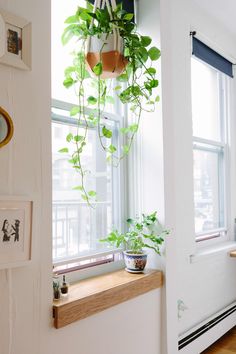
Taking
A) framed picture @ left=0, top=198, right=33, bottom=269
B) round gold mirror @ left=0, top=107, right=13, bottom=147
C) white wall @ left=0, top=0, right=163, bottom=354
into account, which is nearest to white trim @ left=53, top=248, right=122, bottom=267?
white wall @ left=0, top=0, right=163, bottom=354

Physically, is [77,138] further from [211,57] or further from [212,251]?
[211,57]

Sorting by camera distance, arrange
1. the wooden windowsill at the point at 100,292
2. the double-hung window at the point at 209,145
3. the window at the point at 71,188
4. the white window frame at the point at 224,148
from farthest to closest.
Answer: the white window frame at the point at 224,148 → the double-hung window at the point at 209,145 → the window at the point at 71,188 → the wooden windowsill at the point at 100,292

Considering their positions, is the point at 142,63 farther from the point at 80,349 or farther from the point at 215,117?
the point at 215,117

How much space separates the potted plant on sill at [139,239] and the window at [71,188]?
9 centimetres

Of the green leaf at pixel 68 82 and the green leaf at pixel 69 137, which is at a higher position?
the green leaf at pixel 68 82

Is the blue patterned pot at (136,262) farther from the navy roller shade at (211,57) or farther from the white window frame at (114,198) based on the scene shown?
the navy roller shade at (211,57)

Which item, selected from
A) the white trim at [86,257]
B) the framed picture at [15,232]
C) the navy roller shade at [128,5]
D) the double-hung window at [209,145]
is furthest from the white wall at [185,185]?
the framed picture at [15,232]

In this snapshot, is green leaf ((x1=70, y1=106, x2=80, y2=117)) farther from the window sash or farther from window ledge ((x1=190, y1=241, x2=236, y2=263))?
the window sash

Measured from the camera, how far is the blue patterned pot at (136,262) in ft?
5.82

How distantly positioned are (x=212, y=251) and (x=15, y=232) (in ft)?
6.07

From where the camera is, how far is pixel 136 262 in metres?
1.77

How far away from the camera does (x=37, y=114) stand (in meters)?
1.27

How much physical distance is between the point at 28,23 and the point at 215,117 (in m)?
2.19

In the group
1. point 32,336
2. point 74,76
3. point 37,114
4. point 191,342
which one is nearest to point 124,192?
point 74,76
